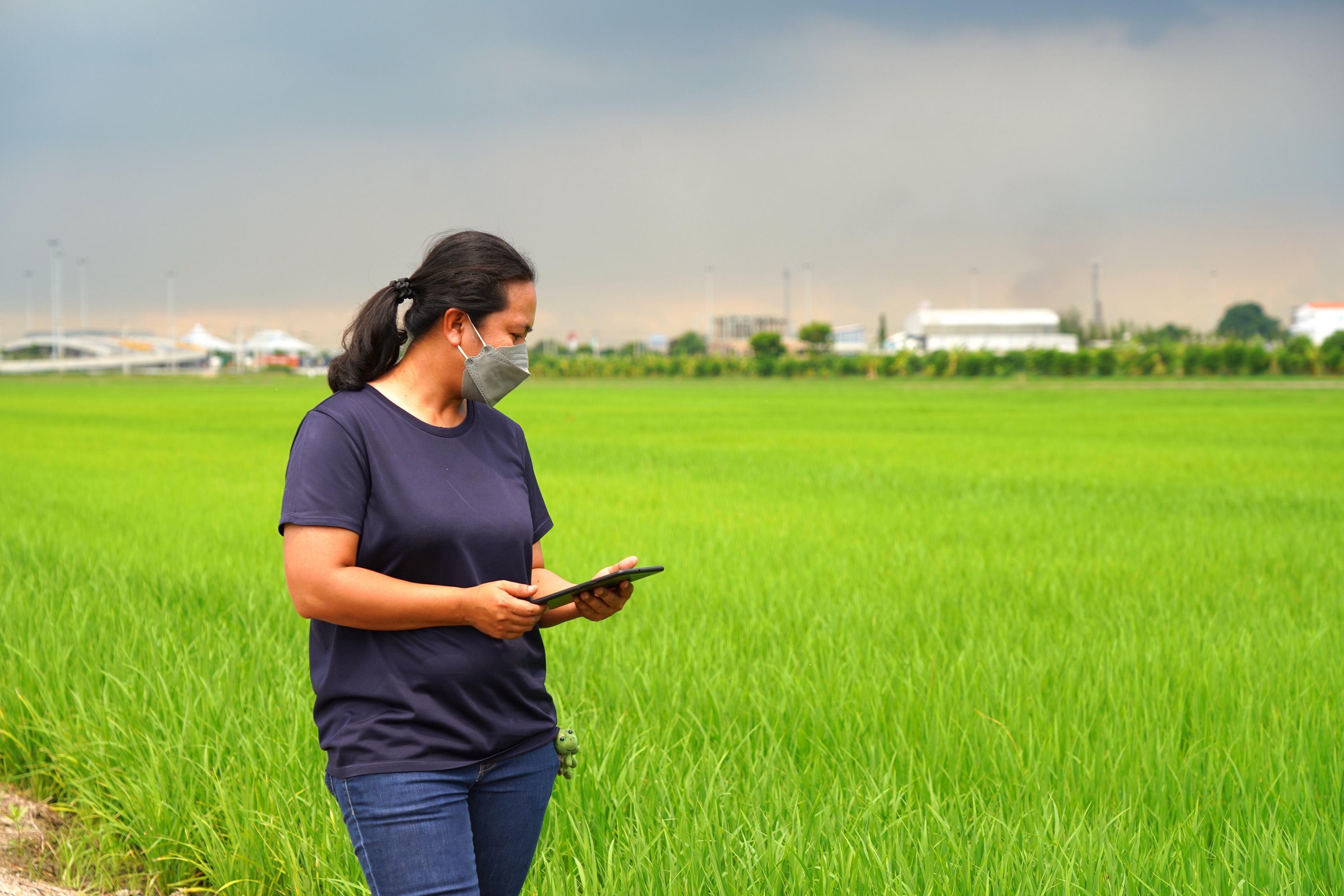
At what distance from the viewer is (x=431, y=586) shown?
2.03 m

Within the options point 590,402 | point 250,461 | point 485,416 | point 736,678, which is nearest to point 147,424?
point 250,461

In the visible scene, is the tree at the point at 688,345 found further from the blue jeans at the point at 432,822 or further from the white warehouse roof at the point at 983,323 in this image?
the blue jeans at the point at 432,822

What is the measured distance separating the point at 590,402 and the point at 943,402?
13.7 meters

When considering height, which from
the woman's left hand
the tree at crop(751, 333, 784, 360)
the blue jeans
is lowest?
the blue jeans

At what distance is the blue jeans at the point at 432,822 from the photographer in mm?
2010

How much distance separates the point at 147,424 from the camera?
30.9 meters

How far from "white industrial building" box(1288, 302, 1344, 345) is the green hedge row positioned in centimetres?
4957

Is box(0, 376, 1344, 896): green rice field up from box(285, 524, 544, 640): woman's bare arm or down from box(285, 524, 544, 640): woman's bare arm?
down

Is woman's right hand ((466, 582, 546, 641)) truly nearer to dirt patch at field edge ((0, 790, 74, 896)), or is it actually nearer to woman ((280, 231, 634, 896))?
woman ((280, 231, 634, 896))

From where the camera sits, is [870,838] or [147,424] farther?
[147,424]

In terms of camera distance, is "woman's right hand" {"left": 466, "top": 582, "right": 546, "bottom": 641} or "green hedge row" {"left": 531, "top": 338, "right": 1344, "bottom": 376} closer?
"woman's right hand" {"left": 466, "top": 582, "right": 546, "bottom": 641}

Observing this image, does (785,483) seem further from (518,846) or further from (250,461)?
(518,846)

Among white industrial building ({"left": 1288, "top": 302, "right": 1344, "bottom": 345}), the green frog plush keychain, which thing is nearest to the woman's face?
the green frog plush keychain

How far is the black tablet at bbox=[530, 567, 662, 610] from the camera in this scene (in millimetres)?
2027
